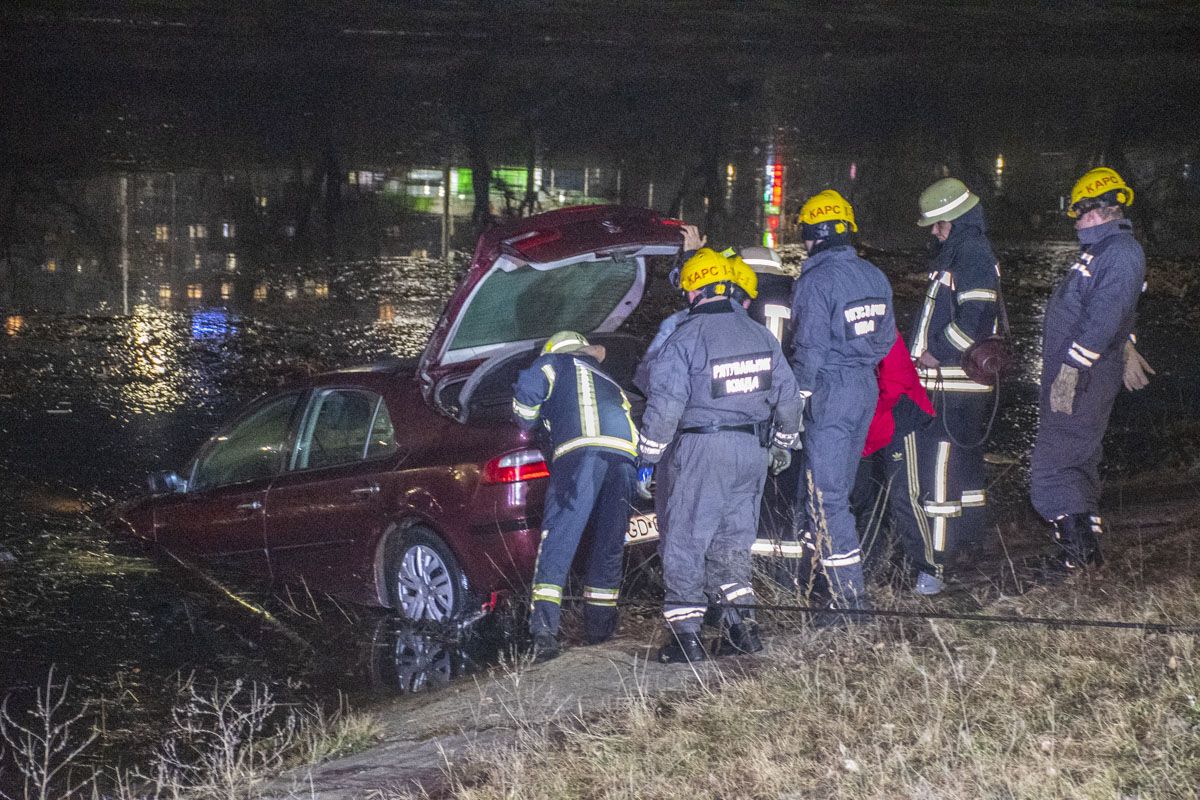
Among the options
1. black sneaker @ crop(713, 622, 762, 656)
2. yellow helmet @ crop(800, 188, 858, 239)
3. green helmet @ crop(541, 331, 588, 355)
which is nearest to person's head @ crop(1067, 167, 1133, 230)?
yellow helmet @ crop(800, 188, 858, 239)

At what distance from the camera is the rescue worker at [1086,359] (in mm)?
6352

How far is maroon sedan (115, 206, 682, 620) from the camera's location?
20.4 feet

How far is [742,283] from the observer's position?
19.0ft

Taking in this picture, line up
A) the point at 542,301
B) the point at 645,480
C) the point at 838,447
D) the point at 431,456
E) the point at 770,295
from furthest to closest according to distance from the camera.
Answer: the point at 542,301, the point at 770,295, the point at 645,480, the point at 431,456, the point at 838,447

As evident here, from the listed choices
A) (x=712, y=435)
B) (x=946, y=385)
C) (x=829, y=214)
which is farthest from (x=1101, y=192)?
(x=712, y=435)

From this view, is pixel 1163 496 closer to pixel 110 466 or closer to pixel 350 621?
pixel 350 621

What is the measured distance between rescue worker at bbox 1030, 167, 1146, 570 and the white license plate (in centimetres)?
178

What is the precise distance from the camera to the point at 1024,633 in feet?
17.4

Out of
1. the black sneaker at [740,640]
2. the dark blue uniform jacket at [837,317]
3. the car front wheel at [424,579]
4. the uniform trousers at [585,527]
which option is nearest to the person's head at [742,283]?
the dark blue uniform jacket at [837,317]

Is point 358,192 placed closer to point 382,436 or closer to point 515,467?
point 382,436

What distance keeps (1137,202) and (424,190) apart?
7.69 meters

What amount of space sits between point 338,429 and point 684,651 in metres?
2.24

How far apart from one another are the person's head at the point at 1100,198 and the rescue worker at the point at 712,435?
1817mm

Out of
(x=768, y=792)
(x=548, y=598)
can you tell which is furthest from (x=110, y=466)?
(x=768, y=792)
